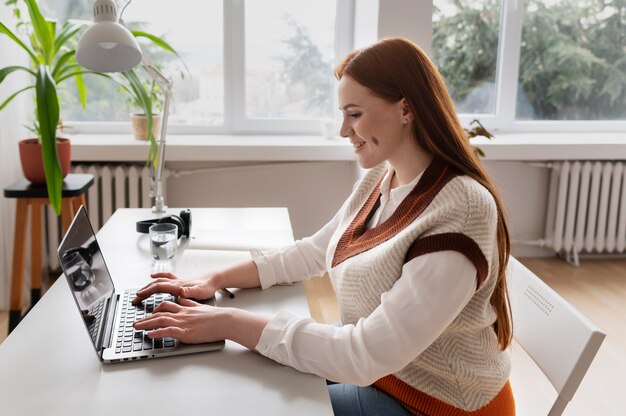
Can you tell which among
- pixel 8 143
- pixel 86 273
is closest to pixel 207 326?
pixel 86 273

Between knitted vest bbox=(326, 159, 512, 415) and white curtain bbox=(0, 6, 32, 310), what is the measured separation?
2107 millimetres

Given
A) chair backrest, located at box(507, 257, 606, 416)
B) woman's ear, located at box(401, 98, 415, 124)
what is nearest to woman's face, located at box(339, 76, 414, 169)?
woman's ear, located at box(401, 98, 415, 124)

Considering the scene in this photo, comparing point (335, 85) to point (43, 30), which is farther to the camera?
point (335, 85)

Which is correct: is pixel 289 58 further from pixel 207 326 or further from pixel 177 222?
pixel 207 326

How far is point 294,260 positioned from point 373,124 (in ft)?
1.44

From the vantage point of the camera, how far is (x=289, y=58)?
3566 mm

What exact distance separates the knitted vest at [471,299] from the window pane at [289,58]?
7.89 feet

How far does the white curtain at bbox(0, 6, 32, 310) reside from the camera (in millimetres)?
2826

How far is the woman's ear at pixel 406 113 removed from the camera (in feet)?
4.17

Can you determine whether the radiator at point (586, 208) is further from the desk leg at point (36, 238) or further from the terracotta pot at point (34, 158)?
the desk leg at point (36, 238)

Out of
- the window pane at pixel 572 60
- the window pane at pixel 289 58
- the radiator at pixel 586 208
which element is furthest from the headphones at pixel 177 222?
the window pane at pixel 572 60

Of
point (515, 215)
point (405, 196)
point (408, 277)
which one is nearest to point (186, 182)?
point (515, 215)

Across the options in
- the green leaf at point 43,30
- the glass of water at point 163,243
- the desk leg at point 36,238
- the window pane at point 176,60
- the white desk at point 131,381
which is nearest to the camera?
the white desk at point 131,381

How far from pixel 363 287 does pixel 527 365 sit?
158 centimetres
